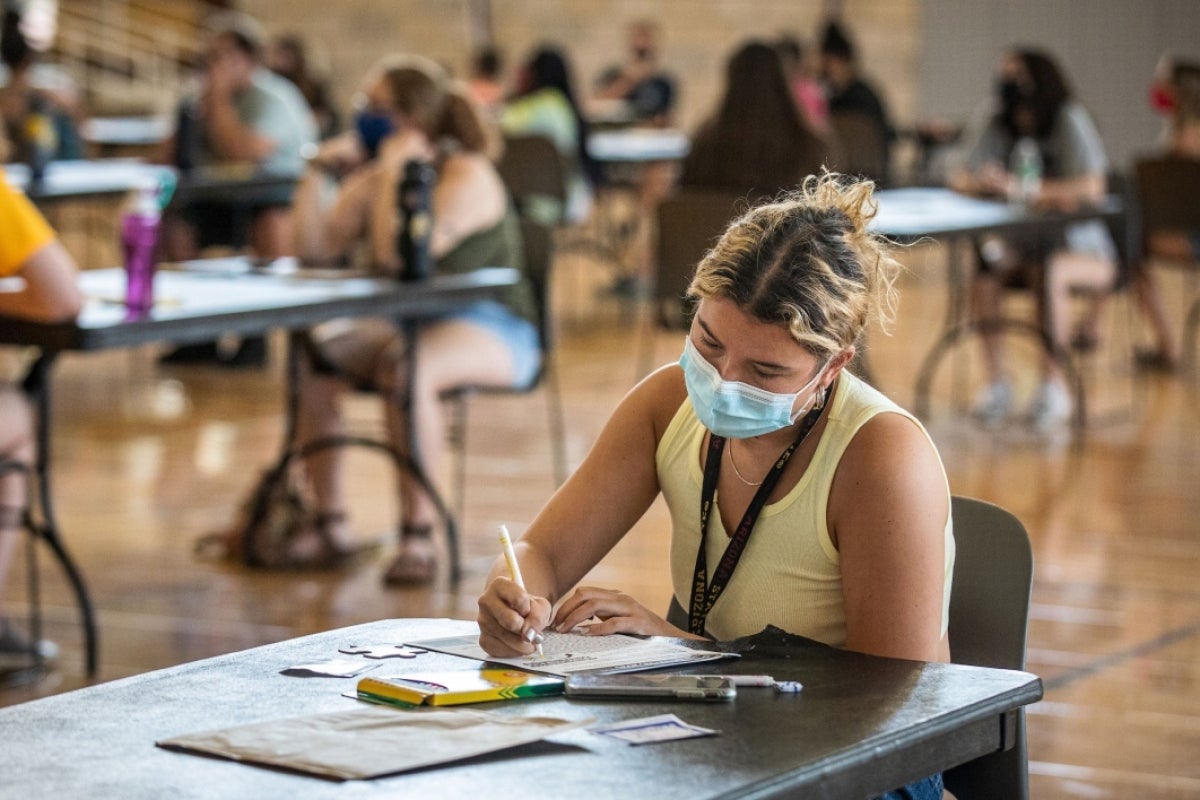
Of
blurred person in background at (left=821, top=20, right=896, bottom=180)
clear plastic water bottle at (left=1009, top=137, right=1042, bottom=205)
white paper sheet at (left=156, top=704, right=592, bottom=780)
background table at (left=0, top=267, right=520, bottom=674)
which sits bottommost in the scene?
white paper sheet at (left=156, top=704, right=592, bottom=780)

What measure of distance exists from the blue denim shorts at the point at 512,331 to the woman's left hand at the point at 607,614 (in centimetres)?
245

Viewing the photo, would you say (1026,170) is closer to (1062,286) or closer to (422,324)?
(1062,286)

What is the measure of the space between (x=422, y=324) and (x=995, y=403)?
100 inches

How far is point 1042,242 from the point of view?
19.4 ft

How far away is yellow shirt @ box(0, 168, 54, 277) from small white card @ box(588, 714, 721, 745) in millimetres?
2098

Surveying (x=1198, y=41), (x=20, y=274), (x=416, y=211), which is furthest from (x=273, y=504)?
(x=1198, y=41)

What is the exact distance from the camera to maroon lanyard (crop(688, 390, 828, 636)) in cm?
186

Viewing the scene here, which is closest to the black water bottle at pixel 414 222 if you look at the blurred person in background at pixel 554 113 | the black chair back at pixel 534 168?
the black chair back at pixel 534 168

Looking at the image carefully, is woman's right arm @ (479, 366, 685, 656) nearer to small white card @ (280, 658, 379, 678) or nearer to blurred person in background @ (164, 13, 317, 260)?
small white card @ (280, 658, 379, 678)

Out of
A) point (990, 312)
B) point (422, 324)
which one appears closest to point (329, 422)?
point (422, 324)

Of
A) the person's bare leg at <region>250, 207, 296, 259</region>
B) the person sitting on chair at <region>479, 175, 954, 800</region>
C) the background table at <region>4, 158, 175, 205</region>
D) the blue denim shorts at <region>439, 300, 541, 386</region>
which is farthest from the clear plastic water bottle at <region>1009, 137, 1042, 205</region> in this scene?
the person sitting on chair at <region>479, 175, 954, 800</region>

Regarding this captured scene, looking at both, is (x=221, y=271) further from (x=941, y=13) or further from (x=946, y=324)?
(x=941, y=13)

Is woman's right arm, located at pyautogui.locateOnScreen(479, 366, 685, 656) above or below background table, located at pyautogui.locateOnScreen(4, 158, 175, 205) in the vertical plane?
below

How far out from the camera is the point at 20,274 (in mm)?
3195
